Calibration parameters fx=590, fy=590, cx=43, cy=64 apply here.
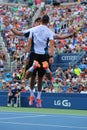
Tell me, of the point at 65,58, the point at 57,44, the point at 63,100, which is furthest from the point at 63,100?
the point at 57,44

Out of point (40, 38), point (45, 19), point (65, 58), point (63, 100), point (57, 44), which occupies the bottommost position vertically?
point (63, 100)

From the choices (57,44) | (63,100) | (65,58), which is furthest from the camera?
(57,44)

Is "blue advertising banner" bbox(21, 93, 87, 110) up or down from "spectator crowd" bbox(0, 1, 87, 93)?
down

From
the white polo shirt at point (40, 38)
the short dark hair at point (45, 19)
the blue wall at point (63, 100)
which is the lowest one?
the blue wall at point (63, 100)

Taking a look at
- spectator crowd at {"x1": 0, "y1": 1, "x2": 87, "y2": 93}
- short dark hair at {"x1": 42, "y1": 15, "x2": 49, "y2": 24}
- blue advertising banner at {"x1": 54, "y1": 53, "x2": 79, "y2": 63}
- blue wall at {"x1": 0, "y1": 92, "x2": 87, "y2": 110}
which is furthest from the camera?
blue advertising banner at {"x1": 54, "y1": 53, "x2": 79, "y2": 63}

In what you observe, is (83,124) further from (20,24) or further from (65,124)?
(20,24)

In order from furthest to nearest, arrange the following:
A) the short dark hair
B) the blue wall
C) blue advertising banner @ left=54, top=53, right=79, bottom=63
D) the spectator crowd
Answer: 1. blue advertising banner @ left=54, top=53, right=79, bottom=63
2. the spectator crowd
3. the blue wall
4. the short dark hair

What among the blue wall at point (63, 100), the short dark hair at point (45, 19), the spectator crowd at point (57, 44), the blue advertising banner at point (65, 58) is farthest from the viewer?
the blue advertising banner at point (65, 58)

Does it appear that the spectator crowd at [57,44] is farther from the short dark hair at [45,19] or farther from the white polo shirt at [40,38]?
the short dark hair at [45,19]

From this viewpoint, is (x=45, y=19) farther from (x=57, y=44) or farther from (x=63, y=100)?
(x=57, y=44)

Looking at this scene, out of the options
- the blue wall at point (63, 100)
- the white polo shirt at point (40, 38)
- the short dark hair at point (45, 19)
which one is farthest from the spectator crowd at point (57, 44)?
the short dark hair at point (45, 19)

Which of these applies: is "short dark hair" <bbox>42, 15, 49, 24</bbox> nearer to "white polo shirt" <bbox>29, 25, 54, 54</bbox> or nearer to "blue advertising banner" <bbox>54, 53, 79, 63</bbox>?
"white polo shirt" <bbox>29, 25, 54, 54</bbox>

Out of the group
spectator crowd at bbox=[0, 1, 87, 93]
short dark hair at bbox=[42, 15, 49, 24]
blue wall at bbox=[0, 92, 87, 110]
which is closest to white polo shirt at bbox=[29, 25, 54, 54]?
short dark hair at bbox=[42, 15, 49, 24]

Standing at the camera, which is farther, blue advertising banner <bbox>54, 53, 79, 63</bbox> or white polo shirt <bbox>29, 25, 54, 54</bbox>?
blue advertising banner <bbox>54, 53, 79, 63</bbox>
